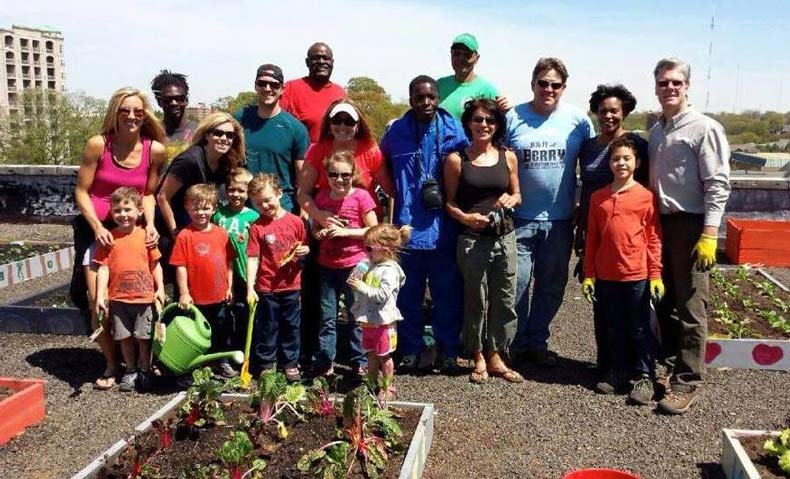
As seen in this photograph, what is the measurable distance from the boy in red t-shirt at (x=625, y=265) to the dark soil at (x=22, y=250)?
799 cm

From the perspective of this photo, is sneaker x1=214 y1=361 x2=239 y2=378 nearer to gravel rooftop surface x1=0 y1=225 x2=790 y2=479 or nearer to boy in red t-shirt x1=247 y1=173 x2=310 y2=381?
boy in red t-shirt x1=247 y1=173 x2=310 y2=381

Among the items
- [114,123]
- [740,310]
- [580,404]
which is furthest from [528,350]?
[114,123]

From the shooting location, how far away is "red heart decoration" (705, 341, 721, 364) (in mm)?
5656

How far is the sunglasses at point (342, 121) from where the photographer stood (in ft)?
16.2

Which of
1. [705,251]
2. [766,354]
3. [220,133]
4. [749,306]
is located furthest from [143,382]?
[749,306]

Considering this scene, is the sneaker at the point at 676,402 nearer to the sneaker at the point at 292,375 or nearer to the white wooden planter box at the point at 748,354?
the white wooden planter box at the point at 748,354

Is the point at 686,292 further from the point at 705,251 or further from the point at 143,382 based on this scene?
the point at 143,382

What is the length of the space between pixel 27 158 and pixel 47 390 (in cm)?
3220

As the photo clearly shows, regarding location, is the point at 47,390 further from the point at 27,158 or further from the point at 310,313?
the point at 27,158

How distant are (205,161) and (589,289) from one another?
293cm

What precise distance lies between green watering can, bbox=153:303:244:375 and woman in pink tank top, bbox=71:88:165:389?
2.09ft

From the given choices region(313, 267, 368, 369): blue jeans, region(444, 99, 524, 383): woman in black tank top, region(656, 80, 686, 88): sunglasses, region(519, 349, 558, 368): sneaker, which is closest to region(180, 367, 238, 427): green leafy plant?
region(313, 267, 368, 369): blue jeans

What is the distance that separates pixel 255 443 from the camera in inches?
150

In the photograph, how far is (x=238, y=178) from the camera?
5.13 metres
